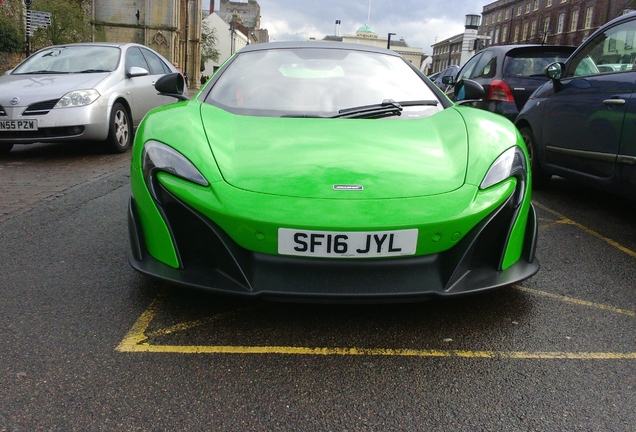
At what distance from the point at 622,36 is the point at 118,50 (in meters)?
6.45

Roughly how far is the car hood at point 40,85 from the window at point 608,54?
548cm

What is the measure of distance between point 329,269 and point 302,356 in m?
0.35

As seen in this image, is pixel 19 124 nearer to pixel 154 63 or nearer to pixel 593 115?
pixel 154 63

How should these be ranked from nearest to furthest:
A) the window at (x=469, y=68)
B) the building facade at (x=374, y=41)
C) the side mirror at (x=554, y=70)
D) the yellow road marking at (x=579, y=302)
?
the yellow road marking at (x=579, y=302) < the side mirror at (x=554, y=70) < the window at (x=469, y=68) < the building facade at (x=374, y=41)

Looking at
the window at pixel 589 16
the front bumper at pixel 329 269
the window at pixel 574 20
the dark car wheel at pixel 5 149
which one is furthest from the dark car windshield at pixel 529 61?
the window at pixel 574 20

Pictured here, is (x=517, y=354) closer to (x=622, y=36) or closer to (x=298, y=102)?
(x=298, y=102)

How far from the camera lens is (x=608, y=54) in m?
4.53

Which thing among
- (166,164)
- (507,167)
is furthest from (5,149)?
(507,167)

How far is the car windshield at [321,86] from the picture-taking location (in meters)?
3.07

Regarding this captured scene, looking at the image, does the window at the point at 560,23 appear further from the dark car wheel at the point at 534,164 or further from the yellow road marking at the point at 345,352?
the yellow road marking at the point at 345,352

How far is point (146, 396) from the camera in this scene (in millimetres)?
1819

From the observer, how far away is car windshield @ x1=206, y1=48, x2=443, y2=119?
307cm

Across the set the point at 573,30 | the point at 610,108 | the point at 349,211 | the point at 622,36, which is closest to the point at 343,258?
the point at 349,211

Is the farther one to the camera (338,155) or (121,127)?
(121,127)
